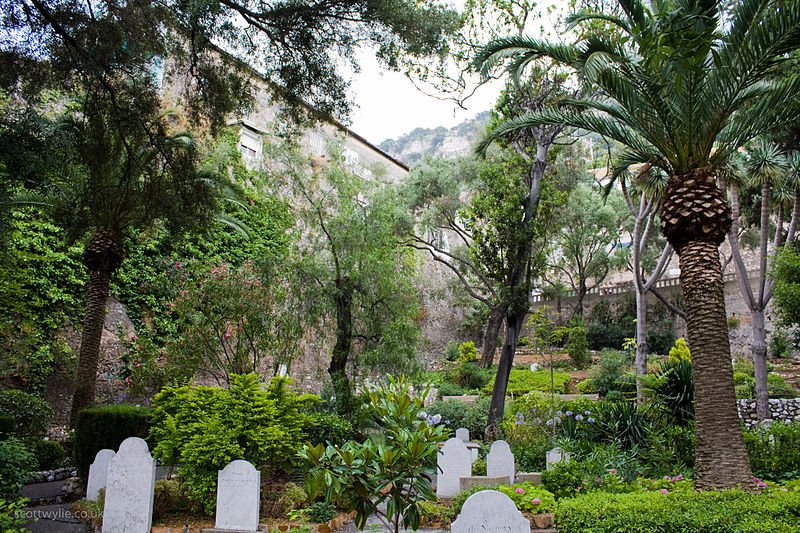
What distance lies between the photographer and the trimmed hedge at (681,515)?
18.1 feet

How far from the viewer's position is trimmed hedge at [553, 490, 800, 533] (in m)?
5.53

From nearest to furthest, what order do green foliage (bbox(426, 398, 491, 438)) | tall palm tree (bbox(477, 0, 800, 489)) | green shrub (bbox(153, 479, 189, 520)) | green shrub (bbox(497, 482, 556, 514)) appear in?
green shrub (bbox(497, 482, 556, 514)) < green shrub (bbox(153, 479, 189, 520)) < tall palm tree (bbox(477, 0, 800, 489)) < green foliage (bbox(426, 398, 491, 438))

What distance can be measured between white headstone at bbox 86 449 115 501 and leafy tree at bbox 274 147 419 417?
5527 millimetres

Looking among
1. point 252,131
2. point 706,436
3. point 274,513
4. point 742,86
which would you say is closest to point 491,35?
point 742,86

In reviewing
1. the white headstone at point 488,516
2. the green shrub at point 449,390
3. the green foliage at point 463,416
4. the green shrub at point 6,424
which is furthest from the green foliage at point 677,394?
the green shrub at point 6,424

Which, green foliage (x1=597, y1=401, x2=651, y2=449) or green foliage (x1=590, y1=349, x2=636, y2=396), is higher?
green foliage (x1=590, y1=349, x2=636, y2=396)

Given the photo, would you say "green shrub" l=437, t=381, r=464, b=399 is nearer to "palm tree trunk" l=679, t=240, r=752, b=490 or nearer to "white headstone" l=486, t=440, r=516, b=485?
"white headstone" l=486, t=440, r=516, b=485

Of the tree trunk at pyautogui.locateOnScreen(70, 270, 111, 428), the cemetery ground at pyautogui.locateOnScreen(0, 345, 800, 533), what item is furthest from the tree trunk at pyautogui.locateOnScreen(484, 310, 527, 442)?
the tree trunk at pyautogui.locateOnScreen(70, 270, 111, 428)

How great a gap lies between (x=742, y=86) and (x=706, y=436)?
485 centimetres

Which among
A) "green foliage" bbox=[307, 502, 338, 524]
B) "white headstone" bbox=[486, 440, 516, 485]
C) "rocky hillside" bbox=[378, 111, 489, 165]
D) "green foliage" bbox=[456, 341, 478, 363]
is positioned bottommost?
"green foliage" bbox=[307, 502, 338, 524]

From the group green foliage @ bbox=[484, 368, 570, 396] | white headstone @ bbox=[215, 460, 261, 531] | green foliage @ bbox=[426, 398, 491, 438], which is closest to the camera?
white headstone @ bbox=[215, 460, 261, 531]

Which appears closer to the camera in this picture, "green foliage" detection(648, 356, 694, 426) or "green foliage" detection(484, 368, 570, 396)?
"green foliage" detection(648, 356, 694, 426)

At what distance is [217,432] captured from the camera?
24.2 ft

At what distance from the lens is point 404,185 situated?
25.5m
